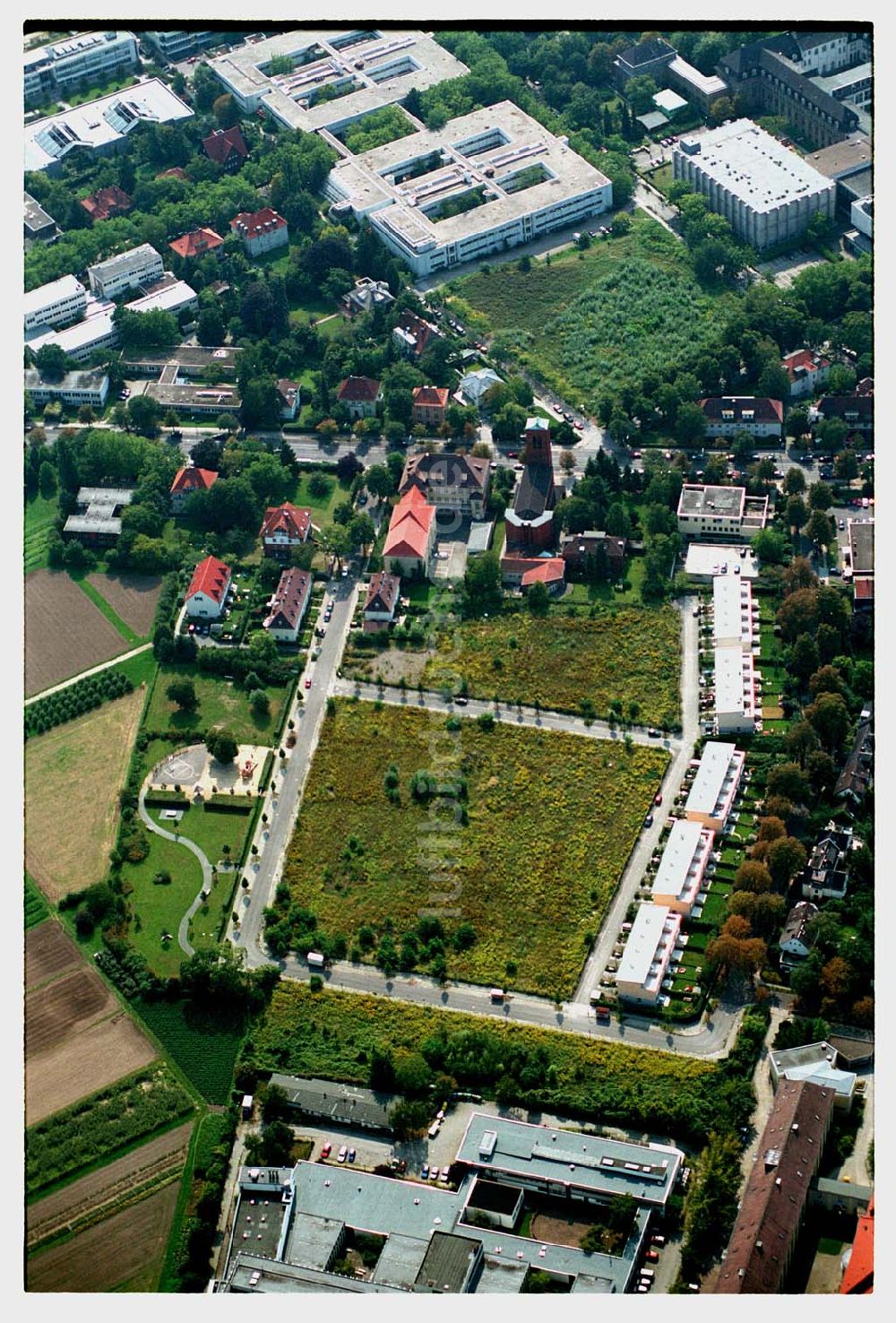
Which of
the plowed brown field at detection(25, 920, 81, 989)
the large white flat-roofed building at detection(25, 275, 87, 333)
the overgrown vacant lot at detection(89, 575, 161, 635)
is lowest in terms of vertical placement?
the plowed brown field at detection(25, 920, 81, 989)

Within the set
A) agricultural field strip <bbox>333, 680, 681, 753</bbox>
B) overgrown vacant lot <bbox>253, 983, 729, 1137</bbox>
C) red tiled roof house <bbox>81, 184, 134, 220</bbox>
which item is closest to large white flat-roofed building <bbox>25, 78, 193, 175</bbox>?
red tiled roof house <bbox>81, 184, 134, 220</bbox>

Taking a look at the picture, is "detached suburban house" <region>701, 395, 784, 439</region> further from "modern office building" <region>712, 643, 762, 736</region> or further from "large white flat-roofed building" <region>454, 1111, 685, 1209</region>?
"large white flat-roofed building" <region>454, 1111, 685, 1209</region>

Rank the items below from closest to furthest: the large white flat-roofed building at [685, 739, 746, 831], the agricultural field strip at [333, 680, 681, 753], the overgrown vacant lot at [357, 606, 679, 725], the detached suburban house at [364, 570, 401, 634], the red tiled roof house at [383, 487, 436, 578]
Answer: the large white flat-roofed building at [685, 739, 746, 831] < the agricultural field strip at [333, 680, 681, 753] < the overgrown vacant lot at [357, 606, 679, 725] < the detached suburban house at [364, 570, 401, 634] < the red tiled roof house at [383, 487, 436, 578]

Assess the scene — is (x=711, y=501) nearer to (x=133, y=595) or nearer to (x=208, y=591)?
(x=208, y=591)

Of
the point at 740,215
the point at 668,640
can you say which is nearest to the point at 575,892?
the point at 668,640
